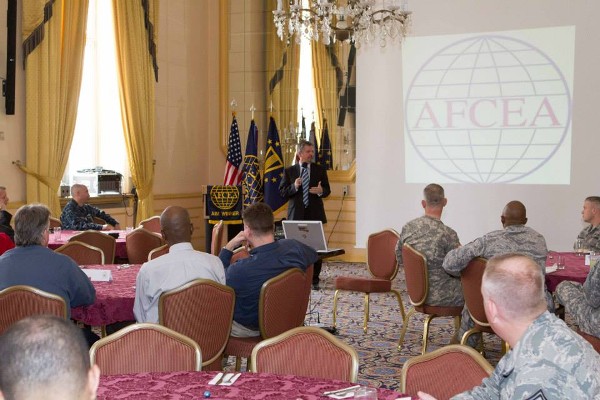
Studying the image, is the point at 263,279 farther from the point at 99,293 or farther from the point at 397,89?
the point at 397,89

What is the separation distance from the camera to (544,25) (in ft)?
32.2

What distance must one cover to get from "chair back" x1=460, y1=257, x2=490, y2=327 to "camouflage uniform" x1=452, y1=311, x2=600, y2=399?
3.12 m

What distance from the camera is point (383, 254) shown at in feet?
25.0

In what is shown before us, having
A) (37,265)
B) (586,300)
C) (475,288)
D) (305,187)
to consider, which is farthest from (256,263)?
(305,187)

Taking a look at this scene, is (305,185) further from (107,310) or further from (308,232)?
(107,310)

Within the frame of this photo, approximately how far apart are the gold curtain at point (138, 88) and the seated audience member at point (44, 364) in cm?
957

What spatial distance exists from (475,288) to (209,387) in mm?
3157

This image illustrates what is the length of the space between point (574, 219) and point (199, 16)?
6.52 metres

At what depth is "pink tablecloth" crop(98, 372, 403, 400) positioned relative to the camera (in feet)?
9.26

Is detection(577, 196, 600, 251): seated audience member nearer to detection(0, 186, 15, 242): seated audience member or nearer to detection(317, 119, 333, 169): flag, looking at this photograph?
detection(0, 186, 15, 242): seated audience member

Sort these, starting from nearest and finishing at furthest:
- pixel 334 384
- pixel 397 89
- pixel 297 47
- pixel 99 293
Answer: pixel 334 384, pixel 99 293, pixel 397 89, pixel 297 47

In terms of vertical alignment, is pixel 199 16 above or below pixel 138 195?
above

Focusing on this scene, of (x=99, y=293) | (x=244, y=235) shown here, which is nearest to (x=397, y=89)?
(x=244, y=235)

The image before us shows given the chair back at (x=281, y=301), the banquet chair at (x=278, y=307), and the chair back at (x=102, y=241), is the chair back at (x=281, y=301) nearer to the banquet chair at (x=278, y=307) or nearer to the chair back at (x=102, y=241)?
the banquet chair at (x=278, y=307)
